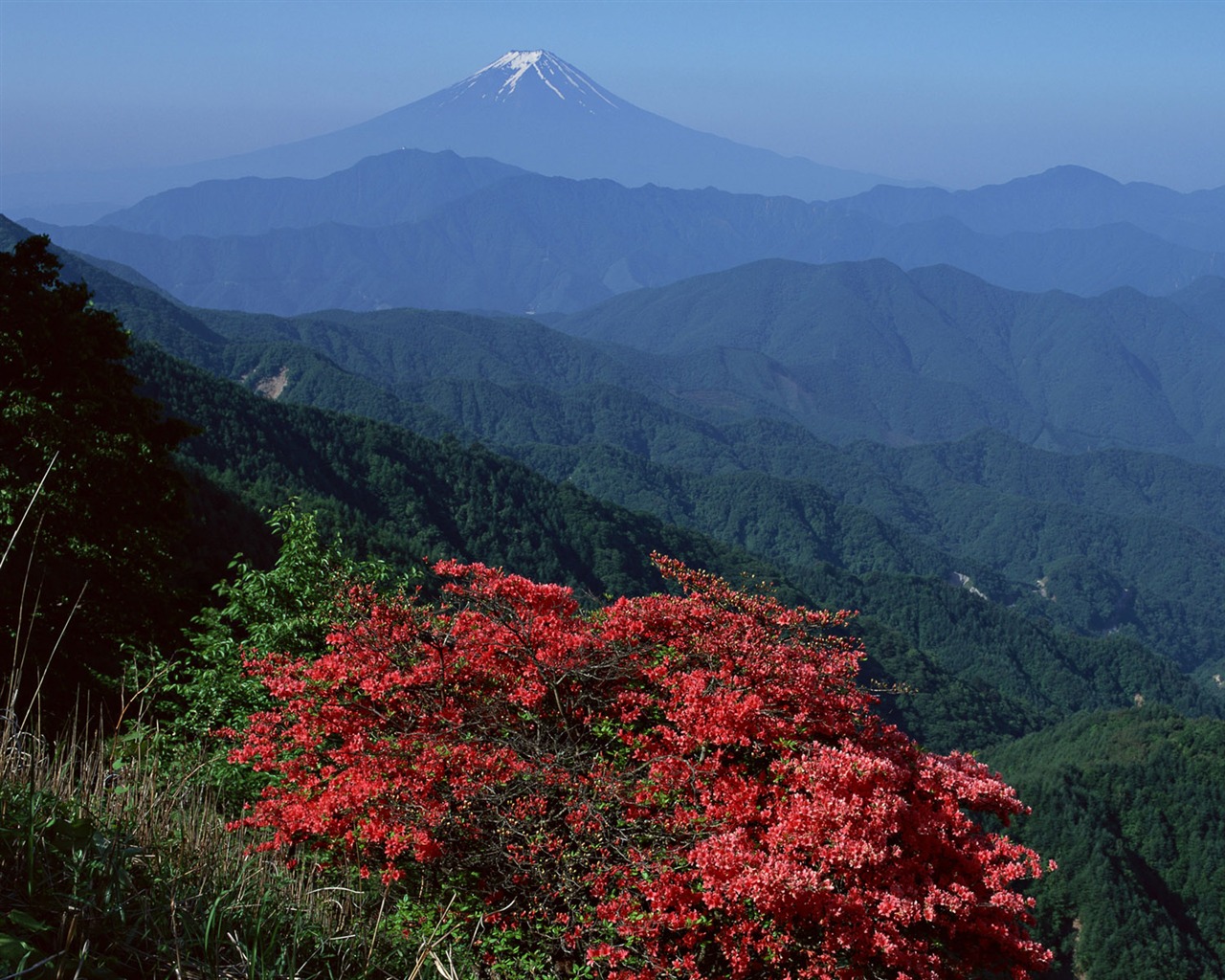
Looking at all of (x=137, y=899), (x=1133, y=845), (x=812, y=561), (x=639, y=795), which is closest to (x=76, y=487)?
(x=639, y=795)

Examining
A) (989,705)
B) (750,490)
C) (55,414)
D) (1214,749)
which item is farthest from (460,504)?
(750,490)

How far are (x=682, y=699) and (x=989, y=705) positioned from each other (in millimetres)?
100389

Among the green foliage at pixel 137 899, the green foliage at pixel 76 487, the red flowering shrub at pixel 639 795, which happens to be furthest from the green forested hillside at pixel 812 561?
the green foliage at pixel 137 899

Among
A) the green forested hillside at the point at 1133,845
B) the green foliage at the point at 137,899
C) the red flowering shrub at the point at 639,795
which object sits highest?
the green foliage at the point at 137,899

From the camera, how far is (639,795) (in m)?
7.88

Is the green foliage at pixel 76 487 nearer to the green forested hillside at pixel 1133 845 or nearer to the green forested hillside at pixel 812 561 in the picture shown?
the green forested hillside at pixel 812 561

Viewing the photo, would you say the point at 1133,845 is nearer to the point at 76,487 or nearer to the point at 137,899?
the point at 76,487

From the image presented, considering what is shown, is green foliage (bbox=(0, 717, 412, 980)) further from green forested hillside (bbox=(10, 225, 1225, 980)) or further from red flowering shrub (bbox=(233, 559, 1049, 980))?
green forested hillside (bbox=(10, 225, 1225, 980))

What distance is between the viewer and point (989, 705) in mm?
100062

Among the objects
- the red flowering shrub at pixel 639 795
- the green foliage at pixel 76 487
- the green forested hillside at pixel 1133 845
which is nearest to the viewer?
the red flowering shrub at pixel 639 795

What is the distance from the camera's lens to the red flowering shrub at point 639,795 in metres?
7.07

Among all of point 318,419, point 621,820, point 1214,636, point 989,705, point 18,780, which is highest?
point 18,780

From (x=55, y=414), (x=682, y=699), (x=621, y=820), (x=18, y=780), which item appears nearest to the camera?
(x=18, y=780)

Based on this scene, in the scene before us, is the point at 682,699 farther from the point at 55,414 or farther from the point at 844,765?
the point at 55,414
